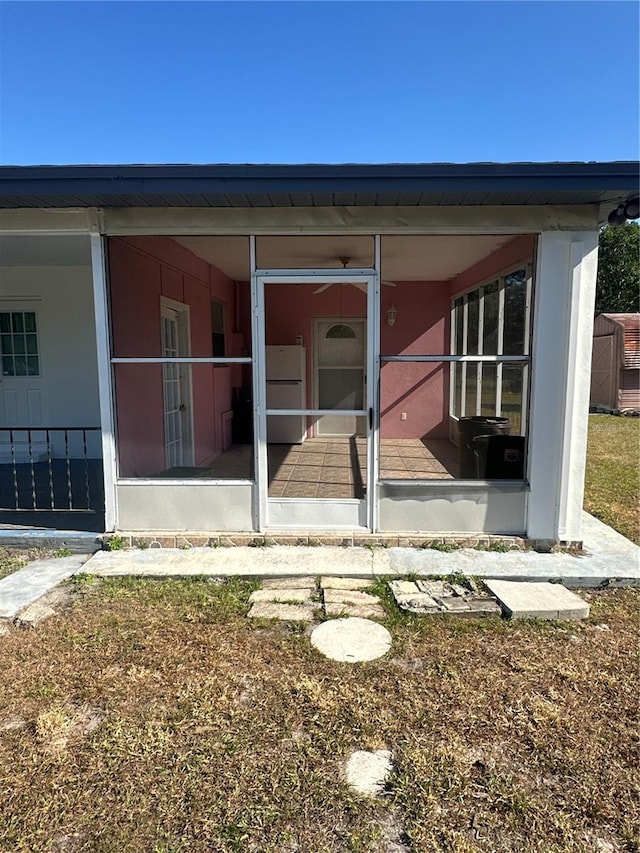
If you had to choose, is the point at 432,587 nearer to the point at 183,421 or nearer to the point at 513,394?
the point at 513,394

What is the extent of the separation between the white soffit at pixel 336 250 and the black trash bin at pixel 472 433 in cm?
173

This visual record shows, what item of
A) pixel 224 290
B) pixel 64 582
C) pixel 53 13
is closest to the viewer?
pixel 64 582

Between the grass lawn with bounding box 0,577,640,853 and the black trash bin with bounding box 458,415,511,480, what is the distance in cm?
193

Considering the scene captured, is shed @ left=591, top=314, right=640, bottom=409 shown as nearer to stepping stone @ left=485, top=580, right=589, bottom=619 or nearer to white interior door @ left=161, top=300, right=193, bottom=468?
white interior door @ left=161, top=300, right=193, bottom=468

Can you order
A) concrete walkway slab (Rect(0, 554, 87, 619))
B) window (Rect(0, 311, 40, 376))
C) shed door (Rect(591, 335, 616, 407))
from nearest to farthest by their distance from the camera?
1. concrete walkway slab (Rect(0, 554, 87, 619))
2. window (Rect(0, 311, 40, 376))
3. shed door (Rect(591, 335, 616, 407))

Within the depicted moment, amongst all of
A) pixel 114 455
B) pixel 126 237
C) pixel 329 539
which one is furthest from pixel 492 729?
pixel 126 237

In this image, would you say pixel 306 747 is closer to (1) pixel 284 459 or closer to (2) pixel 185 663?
(2) pixel 185 663

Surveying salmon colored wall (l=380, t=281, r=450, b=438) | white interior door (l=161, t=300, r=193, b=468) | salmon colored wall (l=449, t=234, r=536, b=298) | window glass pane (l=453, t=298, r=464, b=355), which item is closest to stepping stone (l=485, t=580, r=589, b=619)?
salmon colored wall (l=449, t=234, r=536, b=298)

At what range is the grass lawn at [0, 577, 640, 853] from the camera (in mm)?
1794

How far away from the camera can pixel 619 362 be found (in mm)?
15812

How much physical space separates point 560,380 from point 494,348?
2.13 meters

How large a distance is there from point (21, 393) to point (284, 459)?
169 inches

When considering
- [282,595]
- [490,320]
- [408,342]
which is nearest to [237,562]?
[282,595]

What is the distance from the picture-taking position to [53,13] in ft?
18.1
